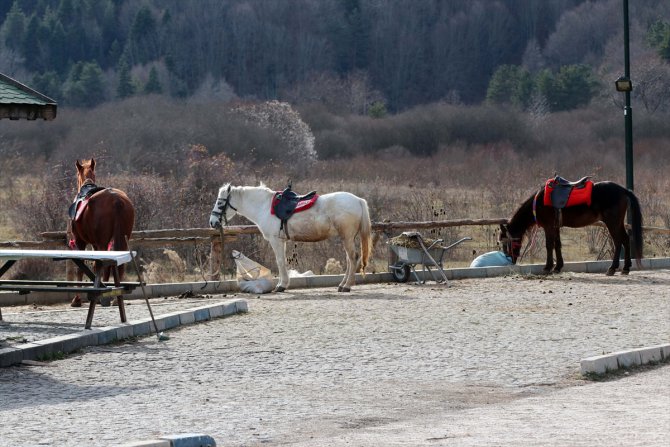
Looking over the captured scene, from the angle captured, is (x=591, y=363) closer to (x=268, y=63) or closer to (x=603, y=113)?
(x=603, y=113)

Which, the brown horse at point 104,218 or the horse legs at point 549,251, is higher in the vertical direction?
the brown horse at point 104,218

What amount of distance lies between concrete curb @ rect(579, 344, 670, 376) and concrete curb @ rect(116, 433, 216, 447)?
4.25 meters

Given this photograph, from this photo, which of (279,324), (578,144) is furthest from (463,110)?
(279,324)

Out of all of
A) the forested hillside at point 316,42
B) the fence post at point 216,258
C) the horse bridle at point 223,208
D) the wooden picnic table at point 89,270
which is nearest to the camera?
the wooden picnic table at point 89,270

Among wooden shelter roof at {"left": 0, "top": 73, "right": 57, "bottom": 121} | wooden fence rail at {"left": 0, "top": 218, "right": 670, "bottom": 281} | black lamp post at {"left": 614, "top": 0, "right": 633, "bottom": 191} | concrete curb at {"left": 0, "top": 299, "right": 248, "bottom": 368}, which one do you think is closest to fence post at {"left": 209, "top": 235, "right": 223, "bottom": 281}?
wooden fence rail at {"left": 0, "top": 218, "right": 670, "bottom": 281}

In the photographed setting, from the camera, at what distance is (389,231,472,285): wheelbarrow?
19.2 metres

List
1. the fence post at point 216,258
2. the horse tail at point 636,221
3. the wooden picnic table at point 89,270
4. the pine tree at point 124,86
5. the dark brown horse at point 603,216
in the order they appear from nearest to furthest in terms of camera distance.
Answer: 1. the wooden picnic table at point 89,270
2. the fence post at point 216,258
3. the horse tail at point 636,221
4. the dark brown horse at point 603,216
5. the pine tree at point 124,86

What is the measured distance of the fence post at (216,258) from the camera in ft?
64.1

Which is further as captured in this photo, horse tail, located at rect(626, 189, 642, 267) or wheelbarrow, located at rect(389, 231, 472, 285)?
horse tail, located at rect(626, 189, 642, 267)

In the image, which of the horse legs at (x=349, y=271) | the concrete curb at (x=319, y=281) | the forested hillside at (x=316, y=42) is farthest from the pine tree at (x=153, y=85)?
the horse legs at (x=349, y=271)

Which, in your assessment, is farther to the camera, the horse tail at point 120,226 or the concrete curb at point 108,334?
the horse tail at point 120,226

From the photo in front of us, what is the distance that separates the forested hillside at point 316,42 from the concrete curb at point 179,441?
81008 millimetres

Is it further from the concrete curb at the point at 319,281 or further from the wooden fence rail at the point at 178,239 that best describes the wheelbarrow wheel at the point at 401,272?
the wooden fence rail at the point at 178,239

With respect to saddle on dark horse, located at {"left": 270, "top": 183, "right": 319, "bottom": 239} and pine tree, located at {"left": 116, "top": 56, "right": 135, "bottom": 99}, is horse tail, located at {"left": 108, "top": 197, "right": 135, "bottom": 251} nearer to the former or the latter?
saddle on dark horse, located at {"left": 270, "top": 183, "right": 319, "bottom": 239}
